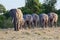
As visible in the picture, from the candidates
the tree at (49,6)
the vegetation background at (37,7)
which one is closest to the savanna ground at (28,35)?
the vegetation background at (37,7)

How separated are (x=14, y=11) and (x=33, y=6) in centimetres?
2542

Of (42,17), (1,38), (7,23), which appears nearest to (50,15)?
(42,17)

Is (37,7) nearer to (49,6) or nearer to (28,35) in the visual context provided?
(49,6)

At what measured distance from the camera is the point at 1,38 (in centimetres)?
1658

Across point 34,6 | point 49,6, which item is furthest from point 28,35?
point 49,6

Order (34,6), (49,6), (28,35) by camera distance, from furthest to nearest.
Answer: (49,6)
(34,6)
(28,35)

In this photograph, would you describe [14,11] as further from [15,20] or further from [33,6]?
[33,6]

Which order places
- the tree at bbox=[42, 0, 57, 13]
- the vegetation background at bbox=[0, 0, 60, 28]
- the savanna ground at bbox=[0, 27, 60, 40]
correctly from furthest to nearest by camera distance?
the tree at bbox=[42, 0, 57, 13], the vegetation background at bbox=[0, 0, 60, 28], the savanna ground at bbox=[0, 27, 60, 40]

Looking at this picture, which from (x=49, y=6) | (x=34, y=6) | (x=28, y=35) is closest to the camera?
(x=28, y=35)

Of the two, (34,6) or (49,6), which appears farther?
(49,6)

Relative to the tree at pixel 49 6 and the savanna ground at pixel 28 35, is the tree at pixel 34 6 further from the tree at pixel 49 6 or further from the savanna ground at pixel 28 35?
the savanna ground at pixel 28 35

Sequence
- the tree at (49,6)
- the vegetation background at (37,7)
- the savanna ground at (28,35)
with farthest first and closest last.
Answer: the tree at (49,6) → the vegetation background at (37,7) → the savanna ground at (28,35)

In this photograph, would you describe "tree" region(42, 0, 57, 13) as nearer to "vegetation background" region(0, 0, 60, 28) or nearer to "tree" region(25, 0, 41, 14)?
"vegetation background" region(0, 0, 60, 28)

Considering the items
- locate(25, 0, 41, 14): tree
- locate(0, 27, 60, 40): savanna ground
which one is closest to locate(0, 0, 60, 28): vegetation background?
locate(25, 0, 41, 14): tree
